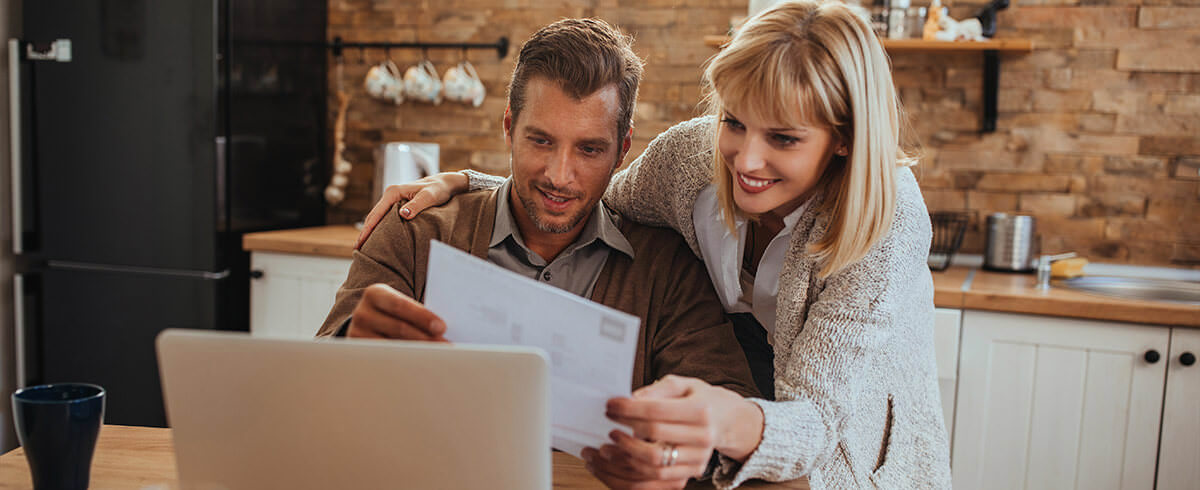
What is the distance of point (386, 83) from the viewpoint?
10.2ft

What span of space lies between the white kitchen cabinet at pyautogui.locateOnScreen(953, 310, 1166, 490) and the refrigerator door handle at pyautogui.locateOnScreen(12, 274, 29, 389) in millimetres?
2805

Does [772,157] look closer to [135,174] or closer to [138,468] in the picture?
[138,468]

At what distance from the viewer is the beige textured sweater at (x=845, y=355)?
3.47 ft

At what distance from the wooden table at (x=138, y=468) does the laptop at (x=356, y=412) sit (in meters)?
0.16

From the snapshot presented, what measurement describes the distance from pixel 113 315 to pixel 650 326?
2.09m

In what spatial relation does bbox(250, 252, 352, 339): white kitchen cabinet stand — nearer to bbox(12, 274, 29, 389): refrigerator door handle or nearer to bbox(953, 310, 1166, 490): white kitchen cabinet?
bbox(12, 274, 29, 389): refrigerator door handle

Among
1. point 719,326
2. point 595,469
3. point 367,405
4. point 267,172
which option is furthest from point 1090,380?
point 267,172

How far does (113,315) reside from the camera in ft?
9.10

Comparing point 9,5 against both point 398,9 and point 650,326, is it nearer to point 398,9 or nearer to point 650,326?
point 398,9

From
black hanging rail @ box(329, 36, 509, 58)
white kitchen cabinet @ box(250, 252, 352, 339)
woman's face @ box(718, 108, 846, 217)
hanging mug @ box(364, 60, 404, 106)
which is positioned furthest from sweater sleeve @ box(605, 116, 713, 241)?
hanging mug @ box(364, 60, 404, 106)

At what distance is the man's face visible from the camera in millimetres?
1373

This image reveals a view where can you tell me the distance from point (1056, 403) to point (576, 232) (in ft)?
4.36

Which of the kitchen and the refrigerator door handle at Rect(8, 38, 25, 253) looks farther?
the refrigerator door handle at Rect(8, 38, 25, 253)

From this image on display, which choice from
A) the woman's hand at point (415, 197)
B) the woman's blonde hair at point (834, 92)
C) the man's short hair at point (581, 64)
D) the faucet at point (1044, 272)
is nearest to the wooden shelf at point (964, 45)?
the faucet at point (1044, 272)
